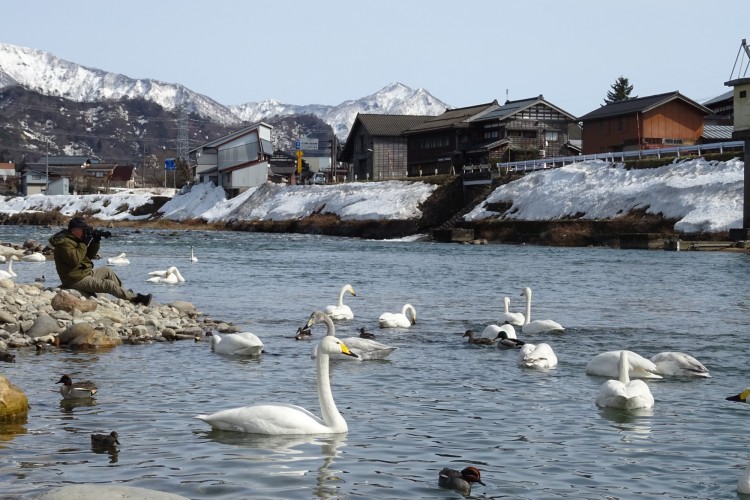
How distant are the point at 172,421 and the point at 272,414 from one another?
1.38 m

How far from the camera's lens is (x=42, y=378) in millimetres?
12344

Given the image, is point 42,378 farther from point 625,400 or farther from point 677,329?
point 677,329

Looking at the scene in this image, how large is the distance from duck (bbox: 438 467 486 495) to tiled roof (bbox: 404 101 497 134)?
78.7 meters

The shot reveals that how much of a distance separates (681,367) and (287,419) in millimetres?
6528

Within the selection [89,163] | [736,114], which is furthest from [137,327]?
[89,163]

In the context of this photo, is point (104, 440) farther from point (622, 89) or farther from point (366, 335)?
point (622, 89)

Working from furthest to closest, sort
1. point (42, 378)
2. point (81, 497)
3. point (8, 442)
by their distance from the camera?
point (42, 378) → point (8, 442) → point (81, 497)

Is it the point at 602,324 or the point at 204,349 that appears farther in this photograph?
the point at 602,324

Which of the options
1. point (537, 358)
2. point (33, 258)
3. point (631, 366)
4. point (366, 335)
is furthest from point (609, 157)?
point (631, 366)

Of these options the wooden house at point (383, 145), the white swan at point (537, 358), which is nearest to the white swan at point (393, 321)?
the white swan at point (537, 358)

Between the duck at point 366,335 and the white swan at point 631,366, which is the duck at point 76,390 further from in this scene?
the white swan at point 631,366

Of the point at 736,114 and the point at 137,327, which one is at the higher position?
the point at 736,114

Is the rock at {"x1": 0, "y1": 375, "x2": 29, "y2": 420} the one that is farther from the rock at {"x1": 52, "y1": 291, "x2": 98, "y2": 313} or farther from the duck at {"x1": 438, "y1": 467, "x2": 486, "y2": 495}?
the rock at {"x1": 52, "y1": 291, "x2": 98, "y2": 313}

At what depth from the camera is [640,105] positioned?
71.9 m
